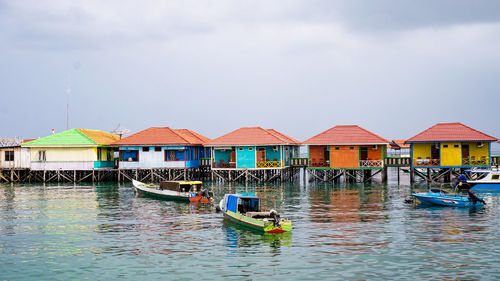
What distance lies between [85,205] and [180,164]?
78.2ft

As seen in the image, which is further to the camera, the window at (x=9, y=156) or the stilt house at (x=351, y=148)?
the window at (x=9, y=156)

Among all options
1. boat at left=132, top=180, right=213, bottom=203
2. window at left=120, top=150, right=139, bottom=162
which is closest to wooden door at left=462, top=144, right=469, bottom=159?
boat at left=132, top=180, right=213, bottom=203

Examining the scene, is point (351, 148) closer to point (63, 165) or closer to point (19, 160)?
point (63, 165)

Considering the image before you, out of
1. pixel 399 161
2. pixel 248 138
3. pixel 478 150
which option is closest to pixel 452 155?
pixel 478 150

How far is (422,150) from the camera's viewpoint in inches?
2194

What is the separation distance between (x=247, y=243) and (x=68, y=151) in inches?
1899

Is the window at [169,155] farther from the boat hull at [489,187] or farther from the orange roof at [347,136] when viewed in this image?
the boat hull at [489,187]

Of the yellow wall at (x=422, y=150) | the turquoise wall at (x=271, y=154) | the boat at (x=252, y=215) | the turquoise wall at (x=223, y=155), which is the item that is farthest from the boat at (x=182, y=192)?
the yellow wall at (x=422, y=150)

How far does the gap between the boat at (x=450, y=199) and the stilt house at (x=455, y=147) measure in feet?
61.7

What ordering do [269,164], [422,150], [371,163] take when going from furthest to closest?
[269,164] < [371,163] < [422,150]

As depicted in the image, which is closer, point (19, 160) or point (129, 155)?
point (129, 155)

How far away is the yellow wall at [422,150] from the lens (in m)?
55.6

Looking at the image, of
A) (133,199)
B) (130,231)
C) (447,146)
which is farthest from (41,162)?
(447,146)

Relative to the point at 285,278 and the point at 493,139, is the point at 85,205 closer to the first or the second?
the point at 285,278
